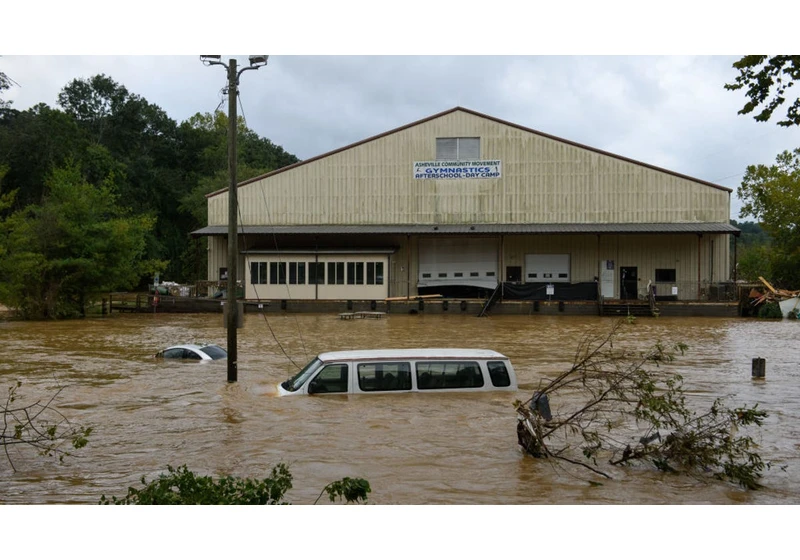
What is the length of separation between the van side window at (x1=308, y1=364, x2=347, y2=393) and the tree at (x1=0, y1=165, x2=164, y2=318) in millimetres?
31010

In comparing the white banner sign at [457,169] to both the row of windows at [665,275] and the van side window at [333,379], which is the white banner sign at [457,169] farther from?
the van side window at [333,379]

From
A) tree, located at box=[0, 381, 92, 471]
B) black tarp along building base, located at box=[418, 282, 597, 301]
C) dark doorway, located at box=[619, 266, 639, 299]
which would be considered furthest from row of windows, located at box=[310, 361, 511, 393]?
dark doorway, located at box=[619, 266, 639, 299]

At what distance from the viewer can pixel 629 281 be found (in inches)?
1921

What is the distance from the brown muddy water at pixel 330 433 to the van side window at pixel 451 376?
0.25m

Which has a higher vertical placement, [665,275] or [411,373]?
[665,275]

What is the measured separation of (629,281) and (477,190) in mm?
11236

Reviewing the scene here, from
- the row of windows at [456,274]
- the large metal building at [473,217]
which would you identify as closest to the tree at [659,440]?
the large metal building at [473,217]

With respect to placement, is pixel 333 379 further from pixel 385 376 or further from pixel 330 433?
pixel 330 433

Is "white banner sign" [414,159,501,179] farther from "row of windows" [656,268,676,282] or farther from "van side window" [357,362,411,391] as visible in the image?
"van side window" [357,362,411,391]

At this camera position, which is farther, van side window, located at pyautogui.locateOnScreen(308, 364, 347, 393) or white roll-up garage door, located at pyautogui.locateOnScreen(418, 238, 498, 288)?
white roll-up garage door, located at pyautogui.locateOnScreen(418, 238, 498, 288)

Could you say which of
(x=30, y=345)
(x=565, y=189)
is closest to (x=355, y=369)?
(x=30, y=345)

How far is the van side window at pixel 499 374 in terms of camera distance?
14.9 m

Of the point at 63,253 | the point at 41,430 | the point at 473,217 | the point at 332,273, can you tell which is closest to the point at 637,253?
the point at 473,217

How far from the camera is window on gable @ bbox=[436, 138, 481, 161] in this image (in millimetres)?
49344
